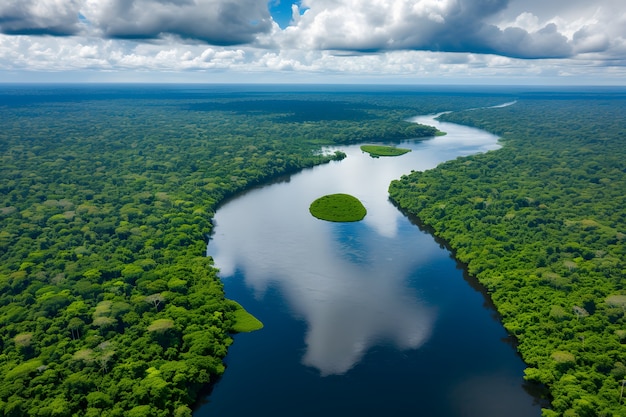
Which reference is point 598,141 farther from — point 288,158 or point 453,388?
point 453,388

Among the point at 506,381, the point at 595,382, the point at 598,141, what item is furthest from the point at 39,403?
the point at 598,141

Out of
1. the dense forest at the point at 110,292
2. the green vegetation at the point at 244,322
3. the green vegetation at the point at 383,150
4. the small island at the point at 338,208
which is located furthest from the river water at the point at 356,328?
the green vegetation at the point at 383,150

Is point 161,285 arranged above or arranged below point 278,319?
above

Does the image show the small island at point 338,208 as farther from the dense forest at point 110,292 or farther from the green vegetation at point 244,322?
the green vegetation at point 244,322

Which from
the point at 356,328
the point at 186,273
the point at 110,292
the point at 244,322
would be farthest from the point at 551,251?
the point at 110,292

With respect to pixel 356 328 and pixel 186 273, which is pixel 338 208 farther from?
pixel 356 328

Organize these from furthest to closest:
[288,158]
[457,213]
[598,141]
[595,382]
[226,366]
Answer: [598,141] → [288,158] → [457,213] → [226,366] → [595,382]
